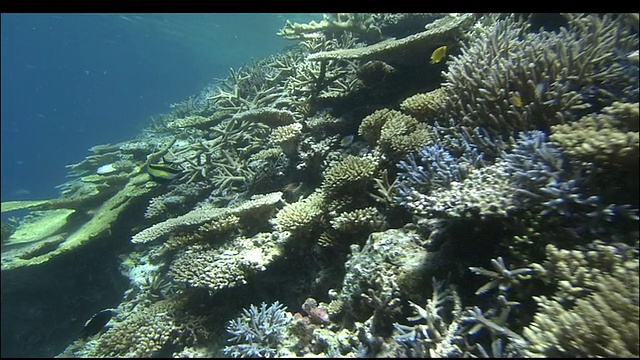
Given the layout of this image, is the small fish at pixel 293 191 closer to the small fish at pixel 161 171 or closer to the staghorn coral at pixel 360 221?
the staghorn coral at pixel 360 221

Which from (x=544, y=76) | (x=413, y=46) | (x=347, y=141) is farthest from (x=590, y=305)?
(x=413, y=46)

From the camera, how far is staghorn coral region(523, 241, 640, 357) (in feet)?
6.42

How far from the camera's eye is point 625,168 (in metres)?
2.51

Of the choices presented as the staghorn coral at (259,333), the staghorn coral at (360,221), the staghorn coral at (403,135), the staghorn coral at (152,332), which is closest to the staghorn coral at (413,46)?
the staghorn coral at (403,135)

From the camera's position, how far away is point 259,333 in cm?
389

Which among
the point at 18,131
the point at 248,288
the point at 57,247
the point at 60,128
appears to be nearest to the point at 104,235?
the point at 57,247

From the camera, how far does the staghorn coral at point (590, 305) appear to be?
1.96 metres

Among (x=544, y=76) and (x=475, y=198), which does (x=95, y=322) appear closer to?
(x=475, y=198)

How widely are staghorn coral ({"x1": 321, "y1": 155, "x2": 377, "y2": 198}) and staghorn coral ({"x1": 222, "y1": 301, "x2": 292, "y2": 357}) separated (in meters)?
1.62

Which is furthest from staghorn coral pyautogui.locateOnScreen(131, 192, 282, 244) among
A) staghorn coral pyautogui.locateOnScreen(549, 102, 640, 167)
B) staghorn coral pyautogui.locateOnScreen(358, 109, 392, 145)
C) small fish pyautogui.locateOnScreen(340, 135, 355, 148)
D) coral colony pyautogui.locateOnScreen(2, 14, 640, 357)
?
staghorn coral pyautogui.locateOnScreen(549, 102, 640, 167)

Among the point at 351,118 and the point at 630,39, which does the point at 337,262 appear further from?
the point at 630,39

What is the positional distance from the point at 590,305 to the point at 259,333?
3.12 meters

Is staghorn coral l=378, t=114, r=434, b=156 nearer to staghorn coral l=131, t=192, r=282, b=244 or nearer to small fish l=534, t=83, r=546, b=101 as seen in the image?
small fish l=534, t=83, r=546, b=101

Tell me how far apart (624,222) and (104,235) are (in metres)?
8.39
